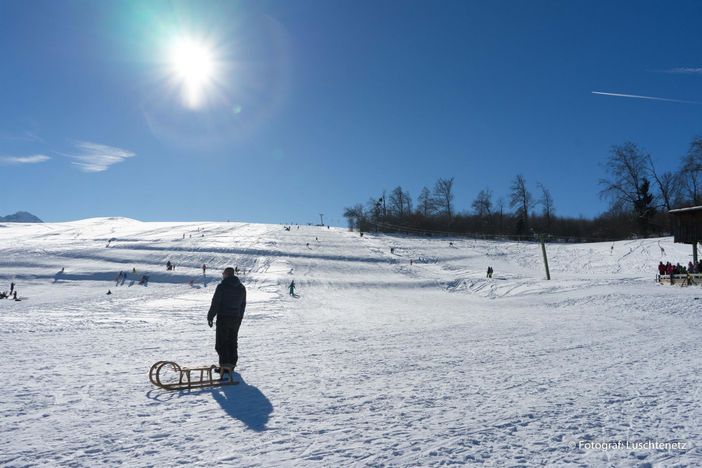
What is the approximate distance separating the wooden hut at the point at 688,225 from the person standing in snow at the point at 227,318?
1153 inches

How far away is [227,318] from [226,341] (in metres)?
0.38

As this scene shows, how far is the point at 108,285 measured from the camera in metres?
33.6

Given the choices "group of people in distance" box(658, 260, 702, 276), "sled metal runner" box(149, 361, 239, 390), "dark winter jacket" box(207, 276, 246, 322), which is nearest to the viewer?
"sled metal runner" box(149, 361, 239, 390)

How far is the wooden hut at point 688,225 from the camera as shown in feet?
85.6

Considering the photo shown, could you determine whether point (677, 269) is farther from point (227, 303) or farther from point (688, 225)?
point (227, 303)

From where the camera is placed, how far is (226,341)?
6980 mm

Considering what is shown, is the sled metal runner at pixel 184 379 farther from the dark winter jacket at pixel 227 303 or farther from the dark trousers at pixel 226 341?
the dark winter jacket at pixel 227 303

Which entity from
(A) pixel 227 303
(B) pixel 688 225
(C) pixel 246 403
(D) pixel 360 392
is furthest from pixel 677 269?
(C) pixel 246 403

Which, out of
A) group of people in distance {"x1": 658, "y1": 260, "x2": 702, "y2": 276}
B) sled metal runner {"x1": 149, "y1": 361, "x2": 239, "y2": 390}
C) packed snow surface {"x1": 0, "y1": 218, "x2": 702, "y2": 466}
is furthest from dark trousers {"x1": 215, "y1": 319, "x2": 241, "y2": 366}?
group of people in distance {"x1": 658, "y1": 260, "x2": 702, "y2": 276}

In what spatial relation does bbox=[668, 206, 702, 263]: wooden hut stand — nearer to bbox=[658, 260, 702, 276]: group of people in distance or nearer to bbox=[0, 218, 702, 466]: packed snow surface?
bbox=[658, 260, 702, 276]: group of people in distance

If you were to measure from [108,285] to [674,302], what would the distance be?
36675 millimetres

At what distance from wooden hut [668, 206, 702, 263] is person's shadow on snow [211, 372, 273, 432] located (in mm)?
29866

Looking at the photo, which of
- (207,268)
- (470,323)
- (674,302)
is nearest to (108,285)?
A: (207,268)

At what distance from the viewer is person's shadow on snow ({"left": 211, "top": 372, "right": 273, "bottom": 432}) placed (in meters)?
4.62
